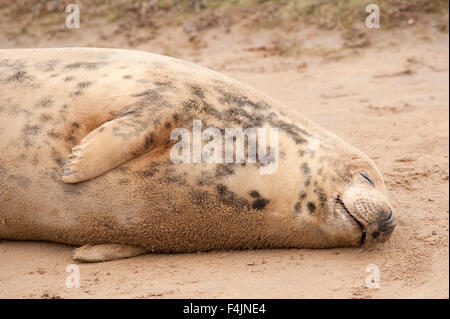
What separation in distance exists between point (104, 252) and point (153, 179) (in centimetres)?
48

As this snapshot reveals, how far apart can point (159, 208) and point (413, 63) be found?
4812 millimetres

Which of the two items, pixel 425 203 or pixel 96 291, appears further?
pixel 425 203

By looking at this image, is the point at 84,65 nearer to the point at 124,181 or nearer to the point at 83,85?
the point at 83,85

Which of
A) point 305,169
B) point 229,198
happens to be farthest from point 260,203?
point 305,169

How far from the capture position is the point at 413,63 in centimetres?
753

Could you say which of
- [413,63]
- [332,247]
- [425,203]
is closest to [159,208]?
[332,247]

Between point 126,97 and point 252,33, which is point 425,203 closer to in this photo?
point 126,97

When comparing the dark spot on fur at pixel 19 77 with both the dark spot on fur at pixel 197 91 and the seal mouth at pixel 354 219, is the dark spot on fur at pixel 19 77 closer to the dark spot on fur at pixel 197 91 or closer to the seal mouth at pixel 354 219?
the dark spot on fur at pixel 197 91

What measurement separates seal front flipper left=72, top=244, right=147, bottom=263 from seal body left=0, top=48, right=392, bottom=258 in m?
0.04

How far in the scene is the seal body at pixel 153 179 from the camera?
11.5ft

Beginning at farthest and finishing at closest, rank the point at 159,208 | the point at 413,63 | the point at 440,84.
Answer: the point at 413,63
the point at 440,84
the point at 159,208

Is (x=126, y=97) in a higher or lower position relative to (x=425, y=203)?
higher

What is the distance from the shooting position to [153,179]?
3.55 meters
